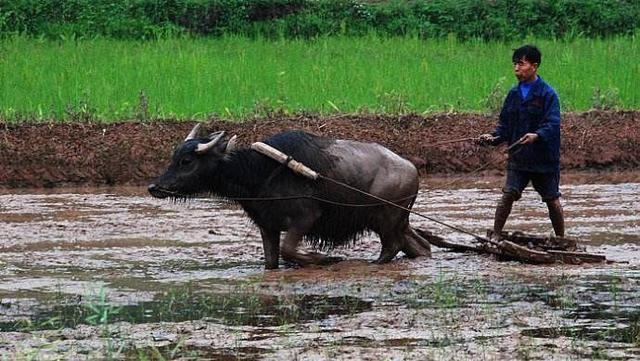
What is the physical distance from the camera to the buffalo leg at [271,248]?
8875 millimetres

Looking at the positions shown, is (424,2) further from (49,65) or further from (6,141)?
(6,141)

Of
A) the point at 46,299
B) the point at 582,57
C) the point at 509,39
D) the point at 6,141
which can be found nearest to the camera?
the point at 46,299

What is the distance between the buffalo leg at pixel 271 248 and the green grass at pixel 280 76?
4.84 meters

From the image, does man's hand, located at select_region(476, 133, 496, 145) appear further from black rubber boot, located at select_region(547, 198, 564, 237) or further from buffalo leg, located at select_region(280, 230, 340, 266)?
buffalo leg, located at select_region(280, 230, 340, 266)

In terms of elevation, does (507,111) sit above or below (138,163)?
above

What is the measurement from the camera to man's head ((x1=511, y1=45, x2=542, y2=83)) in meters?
8.76

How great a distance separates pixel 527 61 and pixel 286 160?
1.73m

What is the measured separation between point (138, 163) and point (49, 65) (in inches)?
142

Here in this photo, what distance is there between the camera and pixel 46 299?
7.64 metres

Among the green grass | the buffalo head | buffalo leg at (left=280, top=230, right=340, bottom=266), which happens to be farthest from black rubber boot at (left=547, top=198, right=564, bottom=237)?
the green grass

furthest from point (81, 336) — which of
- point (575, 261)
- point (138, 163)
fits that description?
point (138, 163)

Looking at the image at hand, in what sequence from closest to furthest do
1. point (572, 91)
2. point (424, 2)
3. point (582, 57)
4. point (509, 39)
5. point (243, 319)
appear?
1. point (243, 319)
2. point (572, 91)
3. point (582, 57)
4. point (509, 39)
5. point (424, 2)

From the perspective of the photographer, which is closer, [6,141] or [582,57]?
[6,141]

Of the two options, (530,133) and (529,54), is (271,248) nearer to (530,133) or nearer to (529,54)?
(530,133)
